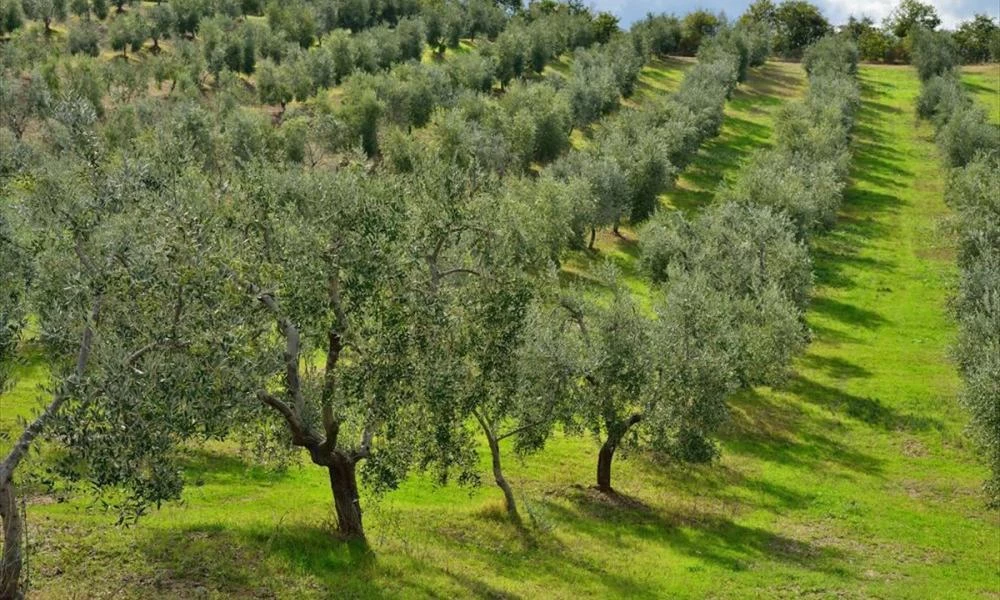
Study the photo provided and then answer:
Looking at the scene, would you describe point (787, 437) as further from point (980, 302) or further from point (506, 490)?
point (506, 490)

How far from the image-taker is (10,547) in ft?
63.1

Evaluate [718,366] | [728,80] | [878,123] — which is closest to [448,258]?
[718,366]

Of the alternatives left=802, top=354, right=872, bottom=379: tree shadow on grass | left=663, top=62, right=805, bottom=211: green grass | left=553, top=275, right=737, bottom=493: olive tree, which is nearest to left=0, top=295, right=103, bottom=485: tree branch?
left=553, top=275, right=737, bottom=493: olive tree

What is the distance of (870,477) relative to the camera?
4806 centimetres

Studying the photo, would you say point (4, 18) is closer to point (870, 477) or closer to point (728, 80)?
point (728, 80)

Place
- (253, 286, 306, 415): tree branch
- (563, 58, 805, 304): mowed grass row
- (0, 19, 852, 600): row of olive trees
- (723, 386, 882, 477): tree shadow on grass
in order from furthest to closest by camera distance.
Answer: (563, 58, 805, 304): mowed grass row, (723, 386, 882, 477): tree shadow on grass, (253, 286, 306, 415): tree branch, (0, 19, 852, 600): row of olive trees

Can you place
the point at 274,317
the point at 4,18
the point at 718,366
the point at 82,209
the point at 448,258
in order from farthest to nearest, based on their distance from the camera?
the point at 4,18, the point at 718,366, the point at 448,258, the point at 274,317, the point at 82,209

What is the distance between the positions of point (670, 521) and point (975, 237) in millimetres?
46729

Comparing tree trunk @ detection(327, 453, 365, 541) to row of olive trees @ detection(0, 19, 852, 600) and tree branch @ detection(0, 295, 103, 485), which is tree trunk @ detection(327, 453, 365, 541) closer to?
row of olive trees @ detection(0, 19, 852, 600)

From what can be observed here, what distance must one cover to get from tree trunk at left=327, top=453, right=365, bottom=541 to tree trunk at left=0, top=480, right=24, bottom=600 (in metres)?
9.36

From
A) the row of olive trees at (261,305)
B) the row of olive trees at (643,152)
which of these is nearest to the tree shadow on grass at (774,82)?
the row of olive trees at (643,152)

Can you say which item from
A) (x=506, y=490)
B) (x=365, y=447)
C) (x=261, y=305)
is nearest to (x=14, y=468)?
(x=261, y=305)

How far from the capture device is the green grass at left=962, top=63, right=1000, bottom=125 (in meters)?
134

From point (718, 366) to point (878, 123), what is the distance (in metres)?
115
